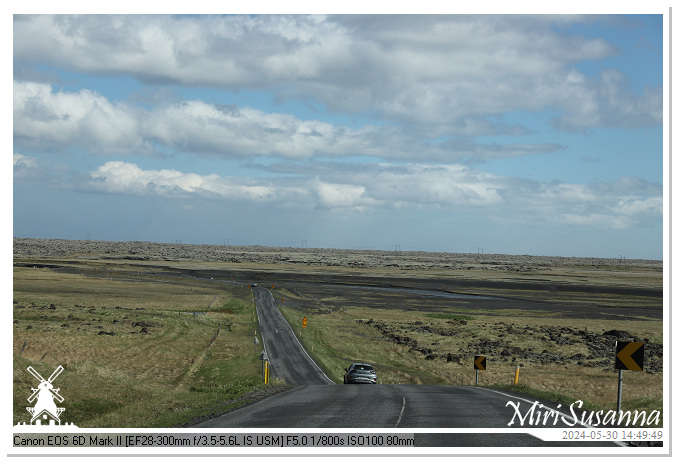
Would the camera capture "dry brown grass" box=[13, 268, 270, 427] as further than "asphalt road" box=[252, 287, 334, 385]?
No

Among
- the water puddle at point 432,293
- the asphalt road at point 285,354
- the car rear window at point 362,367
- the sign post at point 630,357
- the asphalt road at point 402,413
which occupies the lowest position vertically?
the asphalt road at point 285,354

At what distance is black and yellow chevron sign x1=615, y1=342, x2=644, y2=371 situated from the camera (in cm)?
1753

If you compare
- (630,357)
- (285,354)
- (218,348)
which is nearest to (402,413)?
(630,357)

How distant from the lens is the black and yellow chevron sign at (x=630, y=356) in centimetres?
1753

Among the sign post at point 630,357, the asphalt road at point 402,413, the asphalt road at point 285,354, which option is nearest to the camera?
the asphalt road at point 402,413

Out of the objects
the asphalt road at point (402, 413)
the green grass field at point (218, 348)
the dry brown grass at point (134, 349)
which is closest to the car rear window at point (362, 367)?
the dry brown grass at point (134, 349)

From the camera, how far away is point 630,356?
1773cm

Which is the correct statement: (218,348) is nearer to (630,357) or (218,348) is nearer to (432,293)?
(630,357)
